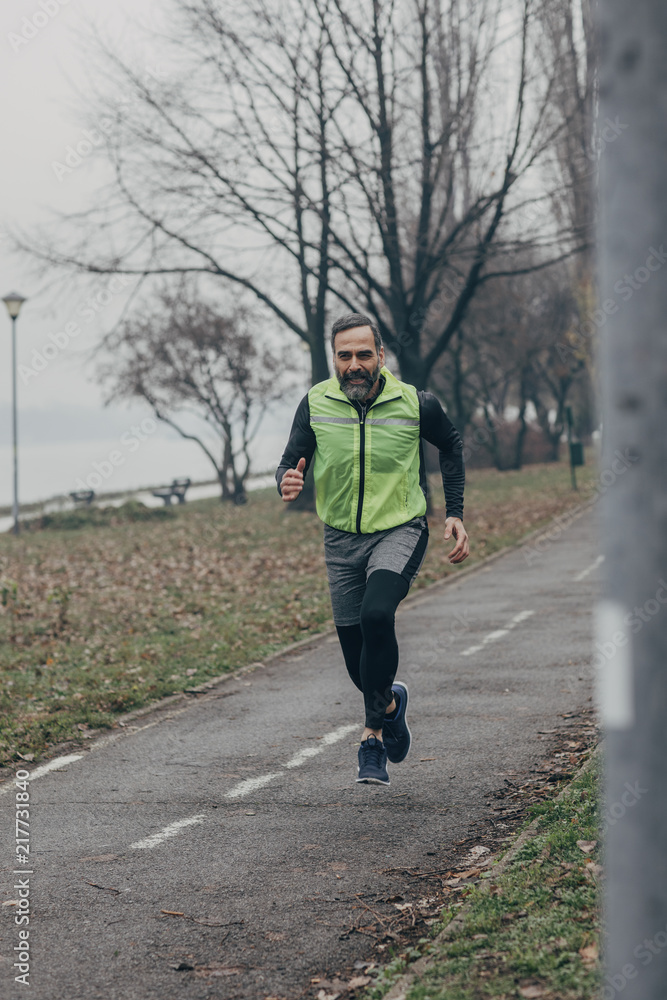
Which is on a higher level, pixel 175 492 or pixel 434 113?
pixel 434 113

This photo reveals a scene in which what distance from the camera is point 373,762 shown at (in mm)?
5066

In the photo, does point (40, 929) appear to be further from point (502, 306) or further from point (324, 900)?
point (502, 306)

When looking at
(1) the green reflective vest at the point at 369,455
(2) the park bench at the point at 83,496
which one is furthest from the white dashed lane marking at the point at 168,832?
(2) the park bench at the point at 83,496

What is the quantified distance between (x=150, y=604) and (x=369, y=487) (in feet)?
29.4

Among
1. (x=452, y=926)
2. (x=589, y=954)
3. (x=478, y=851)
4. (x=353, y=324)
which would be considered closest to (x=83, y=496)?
(x=353, y=324)

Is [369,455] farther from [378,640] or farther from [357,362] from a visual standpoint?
[378,640]

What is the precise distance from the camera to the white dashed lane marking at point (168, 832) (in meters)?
4.74

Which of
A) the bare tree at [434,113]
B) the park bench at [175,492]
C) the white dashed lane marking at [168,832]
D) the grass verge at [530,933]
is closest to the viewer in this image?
the grass verge at [530,933]

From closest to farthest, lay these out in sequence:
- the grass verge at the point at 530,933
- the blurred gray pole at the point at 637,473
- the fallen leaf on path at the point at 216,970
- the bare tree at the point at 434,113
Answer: the blurred gray pole at the point at 637,473 → the grass verge at the point at 530,933 → the fallen leaf on path at the point at 216,970 → the bare tree at the point at 434,113

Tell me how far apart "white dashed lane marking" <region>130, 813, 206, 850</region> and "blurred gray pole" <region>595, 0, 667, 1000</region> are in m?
3.40

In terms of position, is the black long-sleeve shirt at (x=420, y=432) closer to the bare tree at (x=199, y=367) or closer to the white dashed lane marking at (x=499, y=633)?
the white dashed lane marking at (x=499, y=633)

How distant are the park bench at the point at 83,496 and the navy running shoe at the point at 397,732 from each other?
113 ft

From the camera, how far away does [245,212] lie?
2153 centimetres

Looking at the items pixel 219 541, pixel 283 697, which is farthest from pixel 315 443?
pixel 219 541
